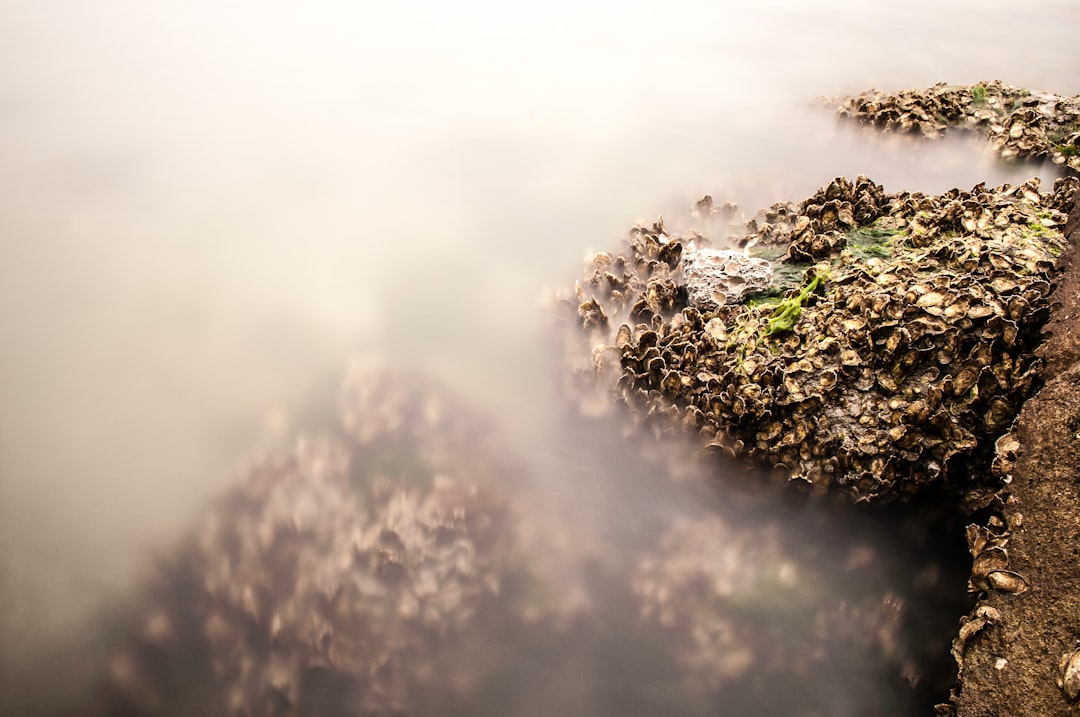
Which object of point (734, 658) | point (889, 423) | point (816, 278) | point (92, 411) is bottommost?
point (734, 658)

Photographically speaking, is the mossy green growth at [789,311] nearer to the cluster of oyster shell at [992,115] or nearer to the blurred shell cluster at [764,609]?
the blurred shell cluster at [764,609]

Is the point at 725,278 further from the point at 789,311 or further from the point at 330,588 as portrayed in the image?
the point at 330,588

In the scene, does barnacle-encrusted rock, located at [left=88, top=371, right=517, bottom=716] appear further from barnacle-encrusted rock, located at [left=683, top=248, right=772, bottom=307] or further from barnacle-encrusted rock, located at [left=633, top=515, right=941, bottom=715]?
barnacle-encrusted rock, located at [left=683, top=248, right=772, bottom=307]

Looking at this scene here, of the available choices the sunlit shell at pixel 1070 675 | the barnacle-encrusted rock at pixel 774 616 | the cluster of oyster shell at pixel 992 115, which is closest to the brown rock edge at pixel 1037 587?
the sunlit shell at pixel 1070 675

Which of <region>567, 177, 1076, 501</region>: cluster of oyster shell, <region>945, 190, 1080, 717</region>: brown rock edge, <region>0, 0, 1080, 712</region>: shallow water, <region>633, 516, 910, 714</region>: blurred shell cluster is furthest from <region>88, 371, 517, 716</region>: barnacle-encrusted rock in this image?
<region>945, 190, 1080, 717</region>: brown rock edge

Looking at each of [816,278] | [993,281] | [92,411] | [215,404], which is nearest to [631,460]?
[816,278]

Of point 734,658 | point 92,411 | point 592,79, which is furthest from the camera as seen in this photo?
point 592,79

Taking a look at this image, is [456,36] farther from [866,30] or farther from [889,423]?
[889,423]
